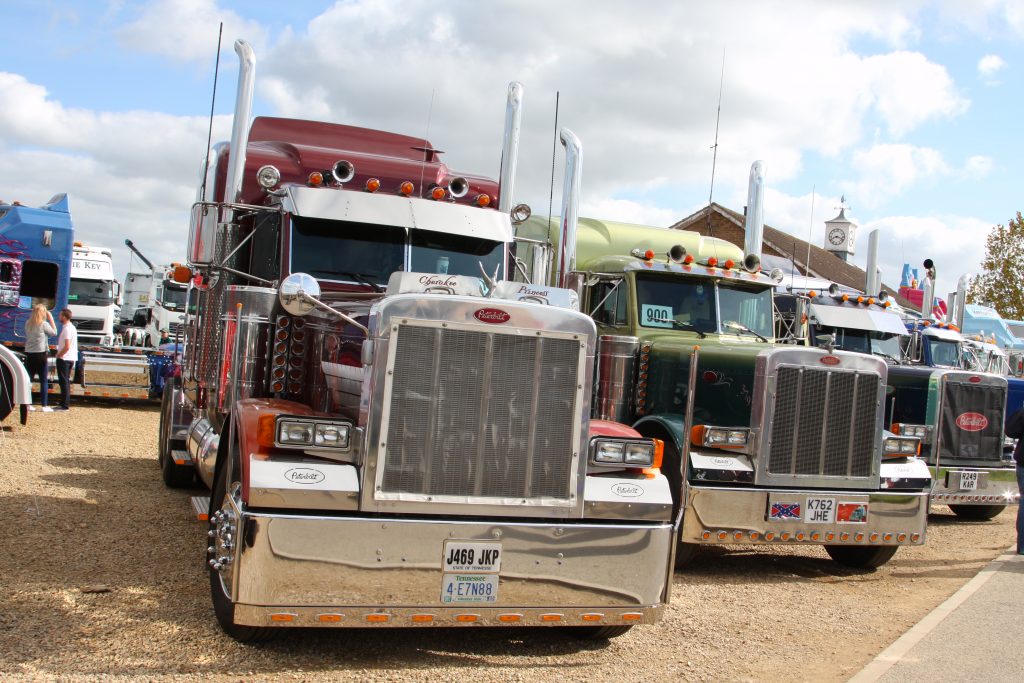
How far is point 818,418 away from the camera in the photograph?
855 cm

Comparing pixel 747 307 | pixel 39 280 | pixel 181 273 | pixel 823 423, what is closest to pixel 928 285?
pixel 747 307

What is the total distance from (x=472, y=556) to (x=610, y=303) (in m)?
5.18

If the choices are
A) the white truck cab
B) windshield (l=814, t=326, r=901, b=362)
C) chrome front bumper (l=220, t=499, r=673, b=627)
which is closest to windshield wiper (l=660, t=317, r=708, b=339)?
chrome front bumper (l=220, t=499, r=673, b=627)

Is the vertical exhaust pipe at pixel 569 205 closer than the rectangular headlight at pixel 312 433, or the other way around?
the rectangular headlight at pixel 312 433

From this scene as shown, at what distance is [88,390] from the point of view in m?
18.8

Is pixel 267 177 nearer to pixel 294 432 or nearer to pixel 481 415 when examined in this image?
pixel 294 432

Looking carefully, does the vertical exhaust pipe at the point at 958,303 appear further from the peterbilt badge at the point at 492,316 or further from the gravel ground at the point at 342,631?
the peterbilt badge at the point at 492,316

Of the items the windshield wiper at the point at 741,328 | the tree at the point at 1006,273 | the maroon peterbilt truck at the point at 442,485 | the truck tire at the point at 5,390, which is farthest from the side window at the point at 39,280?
the tree at the point at 1006,273

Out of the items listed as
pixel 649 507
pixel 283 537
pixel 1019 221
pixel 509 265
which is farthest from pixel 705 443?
pixel 1019 221

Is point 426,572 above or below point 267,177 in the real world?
below

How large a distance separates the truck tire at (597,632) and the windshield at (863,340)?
8928 millimetres

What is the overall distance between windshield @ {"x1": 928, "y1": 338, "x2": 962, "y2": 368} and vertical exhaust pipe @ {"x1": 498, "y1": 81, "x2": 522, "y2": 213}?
960cm

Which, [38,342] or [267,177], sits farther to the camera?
[38,342]

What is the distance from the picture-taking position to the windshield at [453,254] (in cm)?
797
